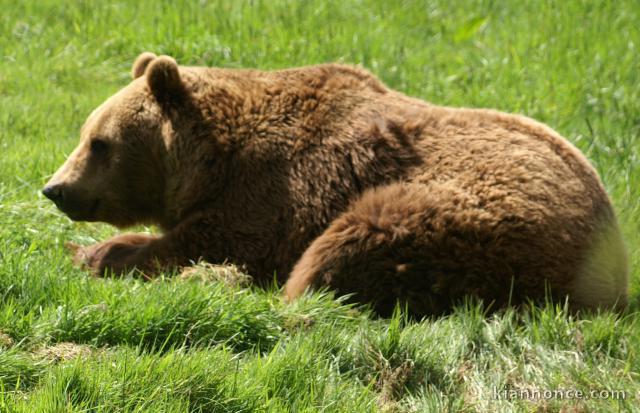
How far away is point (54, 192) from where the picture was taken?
6383 mm

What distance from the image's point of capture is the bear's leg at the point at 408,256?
213 inches

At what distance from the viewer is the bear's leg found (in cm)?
541

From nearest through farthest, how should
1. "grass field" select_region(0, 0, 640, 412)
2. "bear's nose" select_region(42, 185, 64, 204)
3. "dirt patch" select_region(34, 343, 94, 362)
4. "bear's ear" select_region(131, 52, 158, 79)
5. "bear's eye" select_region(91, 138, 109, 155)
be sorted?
"grass field" select_region(0, 0, 640, 412) → "dirt patch" select_region(34, 343, 94, 362) → "bear's nose" select_region(42, 185, 64, 204) → "bear's eye" select_region(91, 138, 109, 155) → "bear's ear" select_region(131, 52, 158, 79)

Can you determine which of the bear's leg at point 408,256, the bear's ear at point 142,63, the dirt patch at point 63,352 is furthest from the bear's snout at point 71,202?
the dirt patch at point 63,352

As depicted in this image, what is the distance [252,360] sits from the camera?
452 cm

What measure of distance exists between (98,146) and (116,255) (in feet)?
2.46

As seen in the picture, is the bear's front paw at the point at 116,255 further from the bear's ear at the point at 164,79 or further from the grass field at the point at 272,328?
the bear's ear at the point at 164,79

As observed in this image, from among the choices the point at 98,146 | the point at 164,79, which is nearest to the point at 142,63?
the point at 164,79

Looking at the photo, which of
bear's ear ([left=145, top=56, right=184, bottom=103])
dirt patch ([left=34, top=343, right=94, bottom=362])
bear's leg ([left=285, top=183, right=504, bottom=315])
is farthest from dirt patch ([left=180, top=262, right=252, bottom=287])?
bear's ear ([left=145, top=56, right=184, bottom=103])

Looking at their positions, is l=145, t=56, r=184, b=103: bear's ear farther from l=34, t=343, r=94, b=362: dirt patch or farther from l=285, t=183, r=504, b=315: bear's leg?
l=34, t=343, r=94, b=362: dirt patch

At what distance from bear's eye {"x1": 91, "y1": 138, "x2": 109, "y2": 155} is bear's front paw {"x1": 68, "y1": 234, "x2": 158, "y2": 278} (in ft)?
1.92

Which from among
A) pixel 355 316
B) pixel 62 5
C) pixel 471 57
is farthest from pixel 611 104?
pixel 62 5

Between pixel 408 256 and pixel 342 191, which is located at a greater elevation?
pixel 342 191

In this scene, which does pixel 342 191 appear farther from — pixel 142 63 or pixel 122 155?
pixel 142 63
